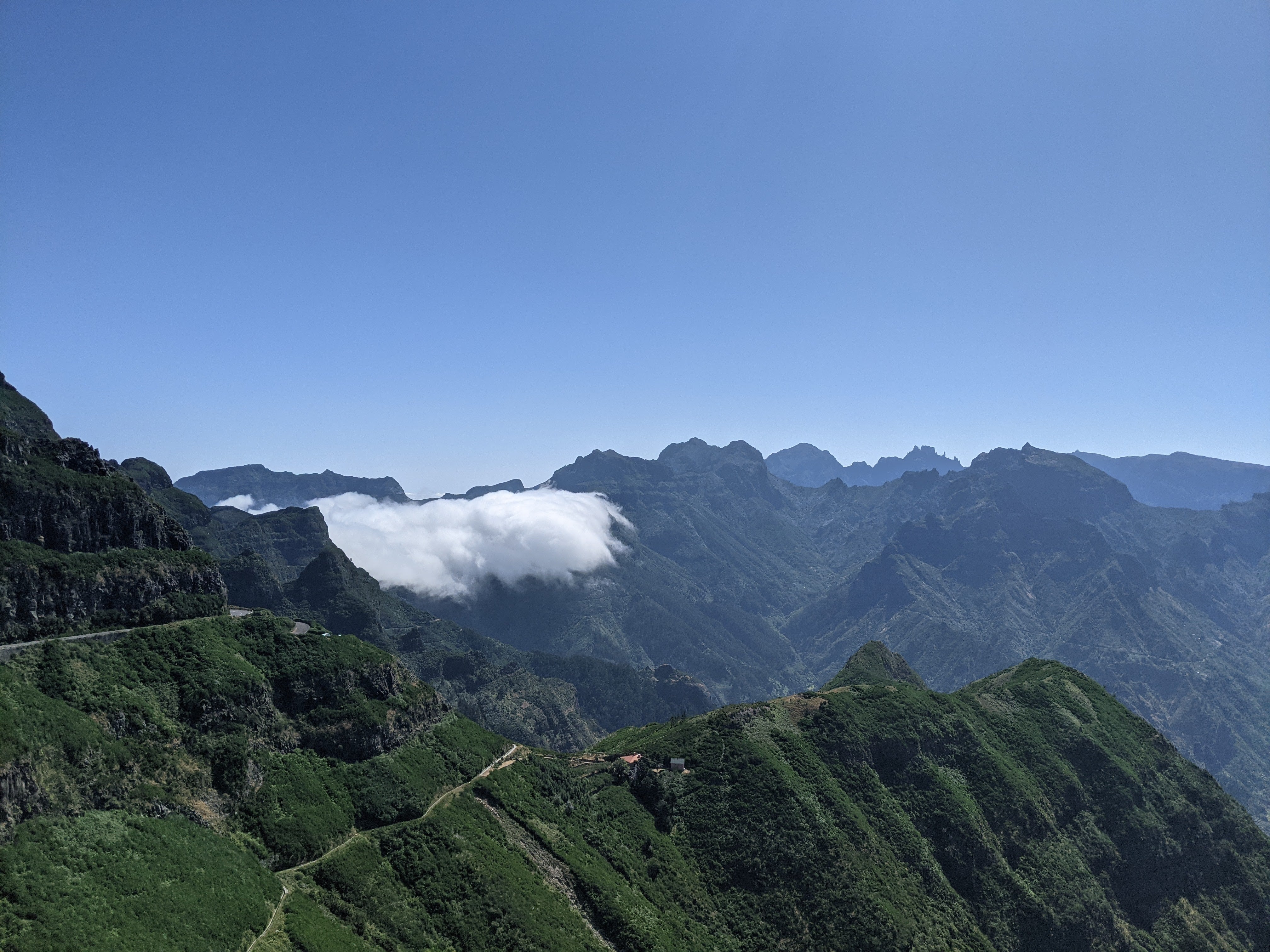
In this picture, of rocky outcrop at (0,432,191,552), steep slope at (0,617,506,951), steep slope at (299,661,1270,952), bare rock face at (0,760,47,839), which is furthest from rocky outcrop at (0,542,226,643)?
→ steep slope at (299,661,1270,952)

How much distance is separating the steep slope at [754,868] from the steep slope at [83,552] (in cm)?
5945

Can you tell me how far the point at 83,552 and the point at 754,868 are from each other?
15121cm

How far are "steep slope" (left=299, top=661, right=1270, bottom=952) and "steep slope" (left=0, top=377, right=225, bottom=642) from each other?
59.4 m

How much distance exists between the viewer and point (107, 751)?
92.9 metres

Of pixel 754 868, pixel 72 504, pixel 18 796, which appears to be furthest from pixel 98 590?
pixel 754 868

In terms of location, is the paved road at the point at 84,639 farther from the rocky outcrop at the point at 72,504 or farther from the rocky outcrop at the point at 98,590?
the rocky outcrop at the point at 72,504

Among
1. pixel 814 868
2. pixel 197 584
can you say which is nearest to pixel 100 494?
pixel 197 584

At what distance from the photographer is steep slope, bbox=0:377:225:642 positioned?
110 metres

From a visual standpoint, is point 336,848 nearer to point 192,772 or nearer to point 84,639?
point 192,772

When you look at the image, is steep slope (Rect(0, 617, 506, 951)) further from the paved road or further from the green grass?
the paved road

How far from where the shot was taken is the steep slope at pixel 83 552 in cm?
11044

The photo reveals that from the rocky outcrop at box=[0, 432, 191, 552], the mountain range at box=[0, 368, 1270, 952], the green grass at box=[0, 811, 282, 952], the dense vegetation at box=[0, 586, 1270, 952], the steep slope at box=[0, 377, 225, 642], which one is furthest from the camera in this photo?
the rocky outcrop at box=[0, 432, 191, 552]

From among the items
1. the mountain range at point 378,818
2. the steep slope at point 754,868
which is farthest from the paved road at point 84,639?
the steep slope at point 754,868

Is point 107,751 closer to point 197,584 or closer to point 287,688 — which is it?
point 287,688
